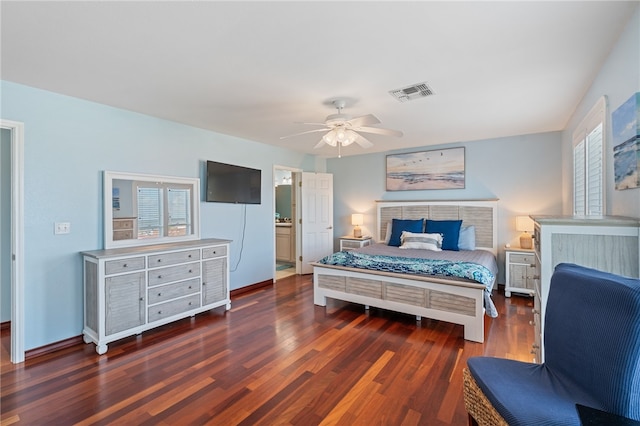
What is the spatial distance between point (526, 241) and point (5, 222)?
6572mm

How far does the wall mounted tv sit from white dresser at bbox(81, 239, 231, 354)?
2.56ft

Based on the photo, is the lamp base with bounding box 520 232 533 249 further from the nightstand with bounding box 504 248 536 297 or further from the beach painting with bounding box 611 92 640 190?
the beach painting with bounding box 611 92 640 190

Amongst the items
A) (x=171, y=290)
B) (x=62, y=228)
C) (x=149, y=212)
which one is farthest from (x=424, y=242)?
(x=62, y=228)

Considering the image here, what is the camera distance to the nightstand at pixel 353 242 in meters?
5.66

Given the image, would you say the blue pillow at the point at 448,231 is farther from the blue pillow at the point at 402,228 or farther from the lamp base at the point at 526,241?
the lamp base at the point at 526,241

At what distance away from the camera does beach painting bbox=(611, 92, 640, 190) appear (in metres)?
1.61

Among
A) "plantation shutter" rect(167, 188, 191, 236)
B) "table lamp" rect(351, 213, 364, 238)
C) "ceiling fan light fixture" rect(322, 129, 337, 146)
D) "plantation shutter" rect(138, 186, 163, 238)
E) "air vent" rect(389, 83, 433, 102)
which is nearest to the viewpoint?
"air vent" rect(389, 83, 433, 102)

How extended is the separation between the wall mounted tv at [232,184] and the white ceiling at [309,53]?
37.4 inches

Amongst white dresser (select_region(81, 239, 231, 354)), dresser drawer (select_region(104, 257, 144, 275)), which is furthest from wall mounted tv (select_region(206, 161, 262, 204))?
dresser drawer (select_region(104, 257, 144, 275))

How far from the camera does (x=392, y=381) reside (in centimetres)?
223

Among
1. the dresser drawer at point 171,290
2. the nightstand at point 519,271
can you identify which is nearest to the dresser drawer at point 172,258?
the dresser drawer at point 171,290

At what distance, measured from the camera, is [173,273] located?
327cm

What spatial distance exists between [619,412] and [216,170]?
414cm

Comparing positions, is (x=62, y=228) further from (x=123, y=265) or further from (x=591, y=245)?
(x=591, y=245)
